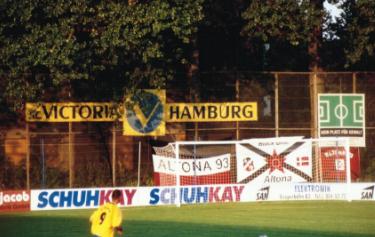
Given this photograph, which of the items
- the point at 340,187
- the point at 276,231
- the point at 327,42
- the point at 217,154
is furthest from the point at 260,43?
the point at 276,231

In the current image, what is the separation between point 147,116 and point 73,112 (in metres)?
3.04

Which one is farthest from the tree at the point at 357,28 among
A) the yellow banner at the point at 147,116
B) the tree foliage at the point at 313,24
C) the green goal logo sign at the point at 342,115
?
the yellow banner at the point at 147,116

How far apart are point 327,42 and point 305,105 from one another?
14.2ft

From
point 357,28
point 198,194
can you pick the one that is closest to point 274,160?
point 198,194

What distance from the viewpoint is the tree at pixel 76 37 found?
109 feet

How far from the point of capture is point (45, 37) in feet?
109

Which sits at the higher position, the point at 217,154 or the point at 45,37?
the point at 45,37

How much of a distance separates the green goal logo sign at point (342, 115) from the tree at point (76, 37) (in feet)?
24.3

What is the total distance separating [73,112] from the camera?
36781 mm

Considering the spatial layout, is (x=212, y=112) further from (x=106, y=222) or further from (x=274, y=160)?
(x=106, y=222)

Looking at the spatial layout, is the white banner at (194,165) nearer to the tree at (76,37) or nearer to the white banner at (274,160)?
the white banner at (274,160)

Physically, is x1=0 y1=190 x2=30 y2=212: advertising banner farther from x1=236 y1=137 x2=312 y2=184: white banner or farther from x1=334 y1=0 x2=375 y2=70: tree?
x1=334 y1=0 x2=375 y2=70: tree

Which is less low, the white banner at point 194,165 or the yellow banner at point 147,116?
the yellow banner at point 147,116

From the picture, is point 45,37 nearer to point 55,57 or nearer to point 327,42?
point 55,57
